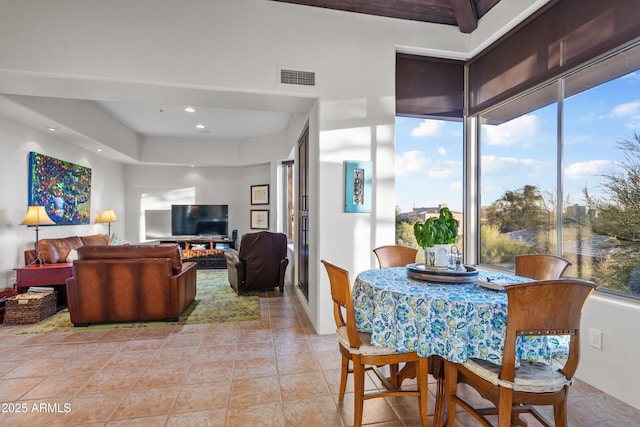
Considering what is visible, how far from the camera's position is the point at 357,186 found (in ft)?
11.2

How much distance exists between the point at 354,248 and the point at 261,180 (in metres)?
4.94

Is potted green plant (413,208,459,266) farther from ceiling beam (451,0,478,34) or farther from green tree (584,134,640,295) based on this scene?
ceiling beam (451,0,478,34)

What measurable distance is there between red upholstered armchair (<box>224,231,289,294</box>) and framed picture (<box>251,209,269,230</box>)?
8.56 ft

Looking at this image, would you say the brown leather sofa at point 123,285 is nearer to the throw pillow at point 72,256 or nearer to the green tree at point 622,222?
the throw pillow at point 72,256

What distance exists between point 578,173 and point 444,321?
1.99m

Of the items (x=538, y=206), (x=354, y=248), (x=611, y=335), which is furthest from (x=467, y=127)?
(x=611, y=335)

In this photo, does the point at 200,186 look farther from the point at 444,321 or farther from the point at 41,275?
the point at 444,321

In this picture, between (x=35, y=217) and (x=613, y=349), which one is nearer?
(x=613, y=349)

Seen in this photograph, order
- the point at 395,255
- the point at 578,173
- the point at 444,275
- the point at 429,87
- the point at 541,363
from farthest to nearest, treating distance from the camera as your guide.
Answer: the point at 429,87 → the point at 395,255 → the point at 578,173 → the point at 444,275 → the point at 541,363

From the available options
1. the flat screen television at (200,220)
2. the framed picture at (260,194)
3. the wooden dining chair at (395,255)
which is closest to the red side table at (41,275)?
the flat screen television at (200,220)

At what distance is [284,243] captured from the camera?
206 inches

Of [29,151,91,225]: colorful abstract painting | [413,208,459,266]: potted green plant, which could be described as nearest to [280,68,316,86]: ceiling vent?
[413,208,459,266]: potted green plant

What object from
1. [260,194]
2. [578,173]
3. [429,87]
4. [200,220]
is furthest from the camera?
[200,220]

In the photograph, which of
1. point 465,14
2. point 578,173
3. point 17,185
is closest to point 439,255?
point 578,173
